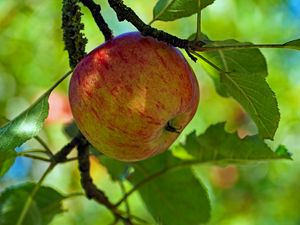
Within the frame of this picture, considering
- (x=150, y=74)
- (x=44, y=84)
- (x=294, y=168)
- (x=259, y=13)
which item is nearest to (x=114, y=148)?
(x=150, y=74)

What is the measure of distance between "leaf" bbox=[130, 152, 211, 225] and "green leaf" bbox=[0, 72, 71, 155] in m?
0.44

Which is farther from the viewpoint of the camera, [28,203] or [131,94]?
[28,203]

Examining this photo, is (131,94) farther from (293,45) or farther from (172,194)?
(172,194)

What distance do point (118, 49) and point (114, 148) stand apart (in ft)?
0.47

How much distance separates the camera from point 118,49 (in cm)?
108

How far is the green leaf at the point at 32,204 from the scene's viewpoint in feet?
4.90

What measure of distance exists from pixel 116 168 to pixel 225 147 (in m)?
0.28

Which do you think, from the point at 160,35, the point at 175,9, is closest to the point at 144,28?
the point at 160,35

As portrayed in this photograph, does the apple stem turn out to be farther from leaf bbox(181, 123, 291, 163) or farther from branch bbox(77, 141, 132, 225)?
leaf bbox(181, 123, 291, 163)

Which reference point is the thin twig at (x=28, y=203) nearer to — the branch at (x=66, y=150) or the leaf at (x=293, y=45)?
the branch at (x=66, y=150)

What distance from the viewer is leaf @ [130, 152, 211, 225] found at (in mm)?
1562

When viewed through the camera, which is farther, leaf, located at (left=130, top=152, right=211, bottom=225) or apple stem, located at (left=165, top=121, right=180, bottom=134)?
leaf, located at (left=130, top=152, right=211, bottom=225)

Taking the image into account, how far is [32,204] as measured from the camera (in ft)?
5.00

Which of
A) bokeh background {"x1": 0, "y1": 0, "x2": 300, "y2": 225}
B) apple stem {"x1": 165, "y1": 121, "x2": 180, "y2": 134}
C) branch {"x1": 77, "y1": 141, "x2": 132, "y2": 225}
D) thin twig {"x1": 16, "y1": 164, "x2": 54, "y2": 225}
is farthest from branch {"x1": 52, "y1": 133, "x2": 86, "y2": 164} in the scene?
bokeh background {"x1": 0, "y1": 0, "x2": 300, "y2": 225}
